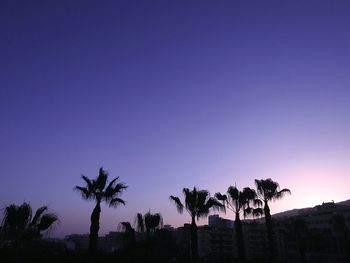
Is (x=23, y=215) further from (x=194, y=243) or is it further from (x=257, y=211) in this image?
(x=257, y=211)

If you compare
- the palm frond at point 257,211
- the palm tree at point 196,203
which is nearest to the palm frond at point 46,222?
the palm tree at point 196,203

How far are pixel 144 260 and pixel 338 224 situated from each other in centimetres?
5043

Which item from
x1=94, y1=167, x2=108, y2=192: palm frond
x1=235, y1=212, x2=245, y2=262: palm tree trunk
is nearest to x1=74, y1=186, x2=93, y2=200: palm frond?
x1=94, y1=167, x2=108, y2=192: palm frond

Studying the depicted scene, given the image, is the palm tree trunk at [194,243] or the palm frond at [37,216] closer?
the palm frond at [37,216]

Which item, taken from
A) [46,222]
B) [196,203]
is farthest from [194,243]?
[46,222]

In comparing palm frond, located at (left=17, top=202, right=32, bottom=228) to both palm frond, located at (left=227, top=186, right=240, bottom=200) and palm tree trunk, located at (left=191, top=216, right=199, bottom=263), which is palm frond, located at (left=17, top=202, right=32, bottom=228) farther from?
palm frond, located at (left=227, top=186, right=240, bottom=200)

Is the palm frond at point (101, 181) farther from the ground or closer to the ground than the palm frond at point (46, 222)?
farther from the ground

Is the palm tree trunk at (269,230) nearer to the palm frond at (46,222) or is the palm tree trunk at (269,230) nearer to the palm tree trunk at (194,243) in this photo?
the palm tree trunk at (194,243)

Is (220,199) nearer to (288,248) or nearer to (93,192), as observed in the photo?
(93,192)

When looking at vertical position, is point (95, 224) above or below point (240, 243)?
above

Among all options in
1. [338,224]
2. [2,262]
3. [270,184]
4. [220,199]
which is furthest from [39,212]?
[338,224]

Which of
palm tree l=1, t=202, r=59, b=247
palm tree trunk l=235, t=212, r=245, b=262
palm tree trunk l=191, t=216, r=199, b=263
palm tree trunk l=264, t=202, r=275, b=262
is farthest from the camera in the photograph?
palm tree trunk l=264, t=202, r=275, b=262

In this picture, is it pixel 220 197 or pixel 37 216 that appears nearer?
pixel 37 216

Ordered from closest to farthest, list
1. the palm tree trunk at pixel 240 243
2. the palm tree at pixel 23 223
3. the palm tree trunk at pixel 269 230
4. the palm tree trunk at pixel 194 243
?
the palm tree at pixel 23 223
the palm tree trunk at pixel 194 243
the palm tree trunk at pixel 240 243
the palm tree trunk at pixel 269 230
